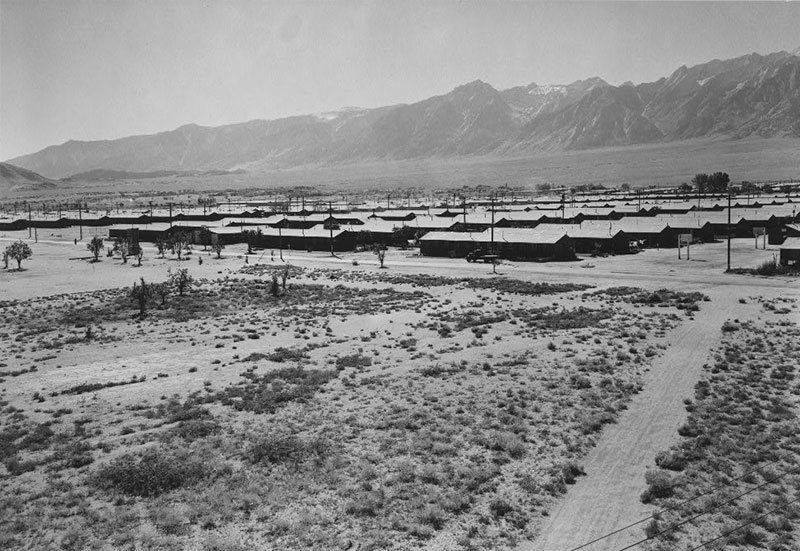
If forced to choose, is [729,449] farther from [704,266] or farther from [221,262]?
[221,262]

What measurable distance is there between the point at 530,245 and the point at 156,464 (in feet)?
177

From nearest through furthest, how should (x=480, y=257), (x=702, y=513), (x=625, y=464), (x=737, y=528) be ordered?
(x=737, y=528) < (x=702, y=513) < (x=625, y=464) < (x=480, y=257)

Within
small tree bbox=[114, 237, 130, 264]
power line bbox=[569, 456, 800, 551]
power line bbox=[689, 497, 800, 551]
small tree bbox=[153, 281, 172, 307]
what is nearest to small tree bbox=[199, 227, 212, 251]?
small tree bbox=[114, 237, 130, 264]

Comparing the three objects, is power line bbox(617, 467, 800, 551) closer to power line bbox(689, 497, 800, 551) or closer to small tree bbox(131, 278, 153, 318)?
power line bbox(689, 497, 800, 551)

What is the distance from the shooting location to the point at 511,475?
56.9ft

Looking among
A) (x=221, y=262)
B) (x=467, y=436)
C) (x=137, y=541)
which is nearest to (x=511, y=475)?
(x=467, y=436)

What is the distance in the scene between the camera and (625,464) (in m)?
17.9

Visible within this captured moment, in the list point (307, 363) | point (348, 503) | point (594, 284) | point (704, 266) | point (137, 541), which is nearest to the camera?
point (137, 541)

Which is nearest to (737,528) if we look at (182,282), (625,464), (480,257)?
(625,464)

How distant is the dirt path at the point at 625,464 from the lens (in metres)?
14.4

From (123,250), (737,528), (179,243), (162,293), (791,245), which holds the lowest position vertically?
(737,528)

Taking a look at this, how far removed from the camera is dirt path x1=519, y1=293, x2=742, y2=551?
47.3ft

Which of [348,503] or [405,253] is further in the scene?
[405,253]

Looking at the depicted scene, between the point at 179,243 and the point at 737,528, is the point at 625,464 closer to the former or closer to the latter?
the point at 737,528
